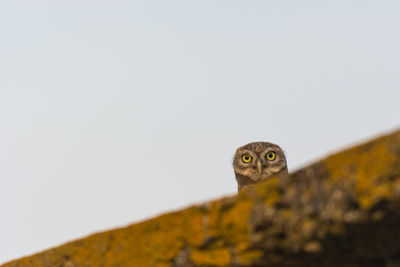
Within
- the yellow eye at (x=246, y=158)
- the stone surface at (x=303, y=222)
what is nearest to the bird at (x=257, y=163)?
the yellow eye at (x=246, y=158)

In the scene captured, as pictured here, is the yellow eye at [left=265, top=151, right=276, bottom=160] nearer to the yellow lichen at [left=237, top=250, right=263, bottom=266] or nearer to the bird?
the bird

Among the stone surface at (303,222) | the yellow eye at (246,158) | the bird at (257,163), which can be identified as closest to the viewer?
the stone surface at (303,222)

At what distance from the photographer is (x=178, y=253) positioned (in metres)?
2.25

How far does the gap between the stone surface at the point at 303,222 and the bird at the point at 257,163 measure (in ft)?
21.3

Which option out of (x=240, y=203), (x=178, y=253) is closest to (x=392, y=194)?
(x=240, y=203)

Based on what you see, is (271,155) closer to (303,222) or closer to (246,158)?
(246,158)

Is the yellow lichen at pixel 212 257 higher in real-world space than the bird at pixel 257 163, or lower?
lower

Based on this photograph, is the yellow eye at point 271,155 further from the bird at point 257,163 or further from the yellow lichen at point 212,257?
the yellow lichen at point 212,257

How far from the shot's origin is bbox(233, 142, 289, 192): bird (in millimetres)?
8789

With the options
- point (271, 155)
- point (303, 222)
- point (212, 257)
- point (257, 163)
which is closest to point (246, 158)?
point (257, 163)

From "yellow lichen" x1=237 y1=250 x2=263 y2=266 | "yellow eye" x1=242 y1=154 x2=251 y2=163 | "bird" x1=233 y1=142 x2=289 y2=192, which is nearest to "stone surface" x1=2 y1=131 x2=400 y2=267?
"yellow lichen" x1=237 y1=250 x2=263 y2=266

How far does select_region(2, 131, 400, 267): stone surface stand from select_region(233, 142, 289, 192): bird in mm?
6499

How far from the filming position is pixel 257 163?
8836 mm

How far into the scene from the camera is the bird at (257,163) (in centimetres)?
879
